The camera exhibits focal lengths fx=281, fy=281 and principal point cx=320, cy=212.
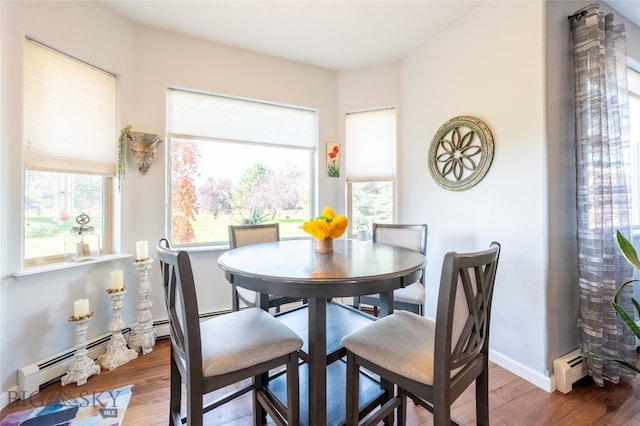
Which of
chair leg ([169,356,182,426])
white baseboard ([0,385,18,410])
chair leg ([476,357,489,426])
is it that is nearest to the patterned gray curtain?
chair leg ([476,357,489,426])

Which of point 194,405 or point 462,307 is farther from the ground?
point 462,307

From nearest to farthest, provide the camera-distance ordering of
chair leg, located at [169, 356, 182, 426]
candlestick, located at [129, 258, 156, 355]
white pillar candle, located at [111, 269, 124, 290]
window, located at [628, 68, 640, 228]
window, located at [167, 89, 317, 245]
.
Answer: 1. chair leg, located at [169, 356, 182, 426]
2. white pillar candle, located at [111, 269, 124, 290]
3. candlestick, located at [129, 258, 156, 355]
4. window, located at [628, 68, 640, 228]
5. window, located at [167, 89, 317, 245]

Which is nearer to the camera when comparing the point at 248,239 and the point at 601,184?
the point at 601,184

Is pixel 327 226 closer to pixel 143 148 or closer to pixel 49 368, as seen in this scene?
pixel 143 148

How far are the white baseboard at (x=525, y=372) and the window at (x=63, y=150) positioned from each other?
326 cm

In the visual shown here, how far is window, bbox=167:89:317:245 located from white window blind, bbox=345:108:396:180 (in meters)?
0.45

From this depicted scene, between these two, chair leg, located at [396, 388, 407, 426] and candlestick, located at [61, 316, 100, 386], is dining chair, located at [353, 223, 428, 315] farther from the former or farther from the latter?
candlestick, located at [61, 316, 100, 386]

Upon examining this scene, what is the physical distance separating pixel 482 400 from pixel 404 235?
134 cm

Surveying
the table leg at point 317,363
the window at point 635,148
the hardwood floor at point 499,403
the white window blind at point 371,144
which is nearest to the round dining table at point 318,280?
the table leg at point 317,363

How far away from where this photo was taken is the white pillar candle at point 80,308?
1.93 m

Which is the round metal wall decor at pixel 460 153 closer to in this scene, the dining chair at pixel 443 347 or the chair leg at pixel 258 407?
the dining chair at pixel 443 347

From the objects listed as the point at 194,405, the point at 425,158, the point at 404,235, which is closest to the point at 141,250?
the point at 194,405

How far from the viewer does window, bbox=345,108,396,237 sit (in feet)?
10.5

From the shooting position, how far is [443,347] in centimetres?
104
